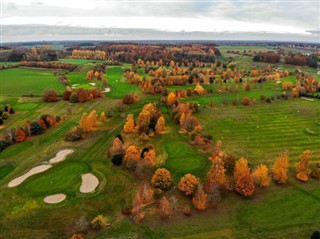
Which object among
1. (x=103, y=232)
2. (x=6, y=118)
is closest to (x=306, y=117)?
(x=103, y=232)

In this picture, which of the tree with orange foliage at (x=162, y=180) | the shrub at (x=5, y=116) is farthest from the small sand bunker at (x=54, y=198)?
the shrub at (x=5, y=116)

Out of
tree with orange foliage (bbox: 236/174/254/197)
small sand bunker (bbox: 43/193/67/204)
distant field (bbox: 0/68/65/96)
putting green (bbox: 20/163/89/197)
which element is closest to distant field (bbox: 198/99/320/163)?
tree with orange foliage (bbox: 236/174/254/197)

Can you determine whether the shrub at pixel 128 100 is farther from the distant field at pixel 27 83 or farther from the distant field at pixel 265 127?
the distant field at pixel 27 83

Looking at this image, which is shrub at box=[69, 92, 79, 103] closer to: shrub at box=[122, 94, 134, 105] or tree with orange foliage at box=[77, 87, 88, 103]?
tree with orange foliage at box=[77, 87, 88, 103]

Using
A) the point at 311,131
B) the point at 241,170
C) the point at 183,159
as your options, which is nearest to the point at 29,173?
the point at 183,159

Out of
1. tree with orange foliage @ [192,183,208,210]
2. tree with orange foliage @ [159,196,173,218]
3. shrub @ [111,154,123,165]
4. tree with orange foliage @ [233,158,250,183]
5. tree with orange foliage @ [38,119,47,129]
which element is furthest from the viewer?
tree with orange foliage @ [38,119,47,129]
